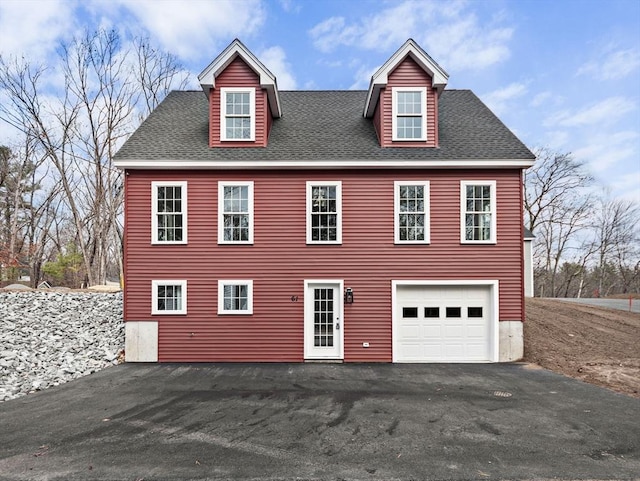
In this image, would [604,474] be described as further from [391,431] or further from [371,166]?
[371,166]

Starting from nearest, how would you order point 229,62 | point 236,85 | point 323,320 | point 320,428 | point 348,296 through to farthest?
point 320,428, point 348,296, point 323,320, point 229,62, point 236,85

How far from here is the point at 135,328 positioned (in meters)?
10.0

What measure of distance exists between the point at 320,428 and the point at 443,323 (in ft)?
19.2

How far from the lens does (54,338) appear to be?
35.1 ft

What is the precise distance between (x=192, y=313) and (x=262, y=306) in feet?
6.69

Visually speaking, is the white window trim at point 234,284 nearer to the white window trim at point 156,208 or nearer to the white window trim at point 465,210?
the white window trim at point 156,208

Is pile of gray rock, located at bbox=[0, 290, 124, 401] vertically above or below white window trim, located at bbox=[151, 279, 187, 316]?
Result: below

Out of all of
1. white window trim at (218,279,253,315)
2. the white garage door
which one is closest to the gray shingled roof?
white window trim at (218,279,253,315)

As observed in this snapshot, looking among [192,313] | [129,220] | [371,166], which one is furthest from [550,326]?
[129,220]

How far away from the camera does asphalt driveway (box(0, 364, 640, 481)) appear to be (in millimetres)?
4539

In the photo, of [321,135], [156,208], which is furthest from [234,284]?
[321,135]

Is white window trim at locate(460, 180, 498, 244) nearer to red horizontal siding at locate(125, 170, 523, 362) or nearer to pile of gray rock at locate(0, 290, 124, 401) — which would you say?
red horizontal siding at locate(125, 170, 523, 362)

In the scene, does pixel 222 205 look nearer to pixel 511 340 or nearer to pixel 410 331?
pixel 410 331

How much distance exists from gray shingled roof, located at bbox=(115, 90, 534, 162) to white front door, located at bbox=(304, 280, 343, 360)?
150 inches
